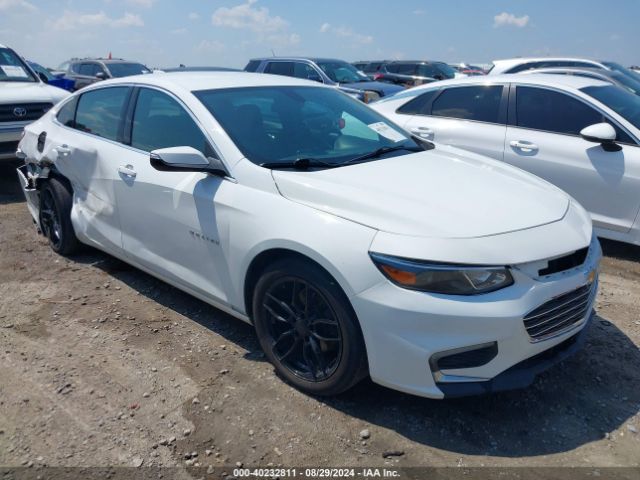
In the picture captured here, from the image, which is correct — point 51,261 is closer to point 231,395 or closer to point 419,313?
point 231,395

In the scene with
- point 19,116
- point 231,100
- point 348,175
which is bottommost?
point 19,116

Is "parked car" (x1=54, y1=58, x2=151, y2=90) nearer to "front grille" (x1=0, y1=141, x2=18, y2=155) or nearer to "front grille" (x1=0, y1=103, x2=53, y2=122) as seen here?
"front grille" (x1=0, y1=103, x2=53, y2=122)

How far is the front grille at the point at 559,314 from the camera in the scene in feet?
8.34

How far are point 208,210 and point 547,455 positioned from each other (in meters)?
2.14

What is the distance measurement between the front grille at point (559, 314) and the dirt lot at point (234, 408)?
0.48 metres

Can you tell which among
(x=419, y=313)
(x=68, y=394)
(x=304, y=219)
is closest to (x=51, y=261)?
(x=68, y=394)

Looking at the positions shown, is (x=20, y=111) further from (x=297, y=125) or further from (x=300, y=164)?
(x=300, y=164)

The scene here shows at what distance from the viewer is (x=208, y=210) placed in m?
3.21

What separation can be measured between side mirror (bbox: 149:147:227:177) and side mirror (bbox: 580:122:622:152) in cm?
330

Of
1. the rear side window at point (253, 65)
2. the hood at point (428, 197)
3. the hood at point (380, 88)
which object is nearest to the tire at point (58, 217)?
the hood at point (428, 197)

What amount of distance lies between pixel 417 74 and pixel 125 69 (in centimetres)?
929

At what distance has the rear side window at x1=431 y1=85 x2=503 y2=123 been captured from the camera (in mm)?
5625

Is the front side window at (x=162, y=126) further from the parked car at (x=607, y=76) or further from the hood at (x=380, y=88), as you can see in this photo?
the hood at (x=380, y=88)

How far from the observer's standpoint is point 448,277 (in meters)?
2.46
